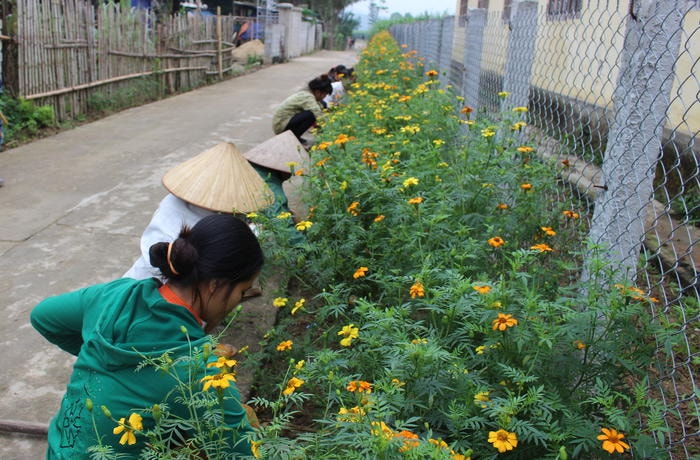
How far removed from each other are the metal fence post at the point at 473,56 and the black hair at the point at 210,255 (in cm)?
349

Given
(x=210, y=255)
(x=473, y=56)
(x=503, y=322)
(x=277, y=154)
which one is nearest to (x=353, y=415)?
(x=503, y=322)

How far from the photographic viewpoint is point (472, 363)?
6.11 feet

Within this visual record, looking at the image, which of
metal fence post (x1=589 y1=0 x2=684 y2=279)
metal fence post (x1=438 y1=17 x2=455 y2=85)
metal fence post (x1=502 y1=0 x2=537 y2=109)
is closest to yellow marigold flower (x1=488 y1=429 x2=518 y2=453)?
metal fence post (x1=589 y1=0 x2=684 y2=279)

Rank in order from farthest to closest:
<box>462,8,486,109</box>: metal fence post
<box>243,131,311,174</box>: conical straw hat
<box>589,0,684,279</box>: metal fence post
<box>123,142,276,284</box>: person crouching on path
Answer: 1. <box>462,8,486,109</box>: metal fence post
2. <box>243,131,311,174</box>: conical straw hat
3. <box>123,142,276,284</box>: person crouching on path
4. <box>589,0,684,279</box>: metal fence post

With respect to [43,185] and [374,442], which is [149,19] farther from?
[374,442]

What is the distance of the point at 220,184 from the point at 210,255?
1277mm

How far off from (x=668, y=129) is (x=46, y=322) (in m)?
4.81

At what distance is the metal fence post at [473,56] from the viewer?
522cm

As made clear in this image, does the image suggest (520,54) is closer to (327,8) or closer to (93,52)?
(93,52)

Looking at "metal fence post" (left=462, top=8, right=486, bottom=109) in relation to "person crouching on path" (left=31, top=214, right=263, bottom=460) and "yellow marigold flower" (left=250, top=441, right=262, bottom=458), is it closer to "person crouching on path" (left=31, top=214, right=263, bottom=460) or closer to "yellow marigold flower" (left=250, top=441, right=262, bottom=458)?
"person crouching on path" (left=31, top=214, right=263, bottom=460)

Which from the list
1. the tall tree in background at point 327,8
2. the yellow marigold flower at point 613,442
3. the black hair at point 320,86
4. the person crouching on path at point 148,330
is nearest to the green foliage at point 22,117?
the black hair at point 320,86

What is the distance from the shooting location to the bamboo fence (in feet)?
24.5

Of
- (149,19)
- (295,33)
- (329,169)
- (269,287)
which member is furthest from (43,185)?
(295,33)

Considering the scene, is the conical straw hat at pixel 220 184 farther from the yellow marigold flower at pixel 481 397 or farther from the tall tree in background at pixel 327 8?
the tall tree in background at pixel 327 8
